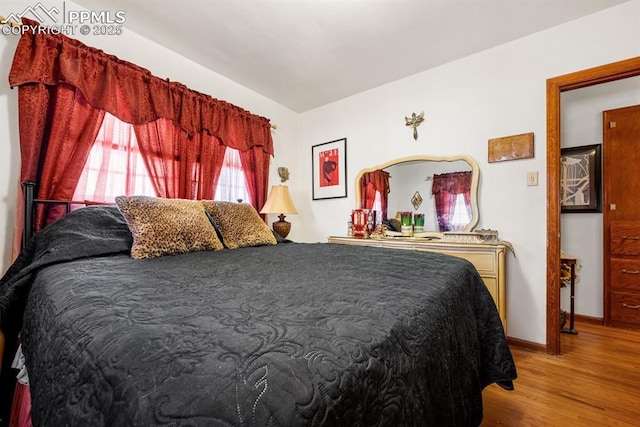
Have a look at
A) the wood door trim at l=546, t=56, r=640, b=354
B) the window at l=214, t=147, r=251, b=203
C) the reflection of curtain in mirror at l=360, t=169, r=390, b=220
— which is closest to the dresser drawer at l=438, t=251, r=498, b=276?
the wood door trim at l=546, t=56, r=640, b=354

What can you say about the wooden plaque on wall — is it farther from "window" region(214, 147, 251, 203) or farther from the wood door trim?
"window" region(214, 147, 251, 203)

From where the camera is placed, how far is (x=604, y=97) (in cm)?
267

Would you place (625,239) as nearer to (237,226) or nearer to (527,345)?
(527,345)

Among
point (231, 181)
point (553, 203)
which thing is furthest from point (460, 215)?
point (231, 181)

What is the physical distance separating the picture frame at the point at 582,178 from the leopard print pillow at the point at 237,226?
319 cm

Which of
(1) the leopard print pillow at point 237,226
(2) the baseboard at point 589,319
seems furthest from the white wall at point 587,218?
(1) the leopard print pillow at point 237,226

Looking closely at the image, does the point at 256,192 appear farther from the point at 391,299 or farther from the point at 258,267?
the point at 391,299

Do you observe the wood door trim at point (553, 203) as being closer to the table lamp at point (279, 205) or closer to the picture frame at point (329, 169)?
the picture frame at point (329, 169)

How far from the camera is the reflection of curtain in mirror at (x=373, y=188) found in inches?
117

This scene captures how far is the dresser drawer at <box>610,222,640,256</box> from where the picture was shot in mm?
2482

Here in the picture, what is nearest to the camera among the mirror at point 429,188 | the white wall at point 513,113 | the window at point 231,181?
the white wall at point 513,113

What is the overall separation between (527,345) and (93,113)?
3674mm

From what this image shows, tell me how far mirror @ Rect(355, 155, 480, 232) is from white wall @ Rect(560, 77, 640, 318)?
55.6 inches

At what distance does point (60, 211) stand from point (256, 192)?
164 centimetres
